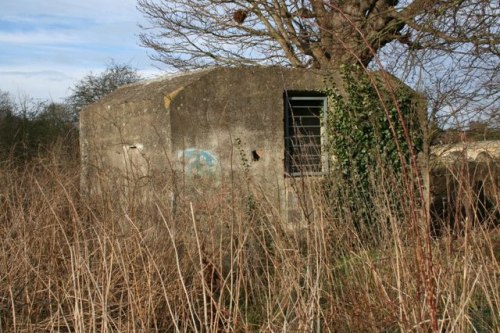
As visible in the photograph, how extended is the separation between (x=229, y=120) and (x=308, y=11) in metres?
3.30

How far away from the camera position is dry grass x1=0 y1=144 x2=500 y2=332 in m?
2.82

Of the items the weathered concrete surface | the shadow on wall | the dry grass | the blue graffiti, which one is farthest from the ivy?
the dry grass

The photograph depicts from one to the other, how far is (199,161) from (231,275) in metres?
5.46

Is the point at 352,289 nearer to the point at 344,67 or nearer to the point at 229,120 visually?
the point at 229,120

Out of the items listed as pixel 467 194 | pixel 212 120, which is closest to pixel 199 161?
pixel 212 120

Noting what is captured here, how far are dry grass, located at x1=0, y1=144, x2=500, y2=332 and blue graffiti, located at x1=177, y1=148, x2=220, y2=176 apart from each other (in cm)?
358

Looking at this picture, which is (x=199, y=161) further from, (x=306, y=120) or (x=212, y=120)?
(x=306, y=120)

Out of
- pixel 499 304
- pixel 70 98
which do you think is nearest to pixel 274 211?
pixel 499 304

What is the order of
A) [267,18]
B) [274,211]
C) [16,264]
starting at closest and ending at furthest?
[274,211], [16,264], [267,18]

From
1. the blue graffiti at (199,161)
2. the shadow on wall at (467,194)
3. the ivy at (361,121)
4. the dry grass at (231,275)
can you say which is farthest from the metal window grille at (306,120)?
the dry grass at (231,275)

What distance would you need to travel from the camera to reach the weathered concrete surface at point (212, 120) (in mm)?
8141

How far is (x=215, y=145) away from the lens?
8367 mm

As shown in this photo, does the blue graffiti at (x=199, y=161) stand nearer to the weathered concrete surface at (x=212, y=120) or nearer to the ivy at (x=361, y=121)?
the weathered concrete surface at (x=212, y=120)

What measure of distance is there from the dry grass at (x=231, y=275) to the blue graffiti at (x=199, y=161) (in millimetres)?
3579
